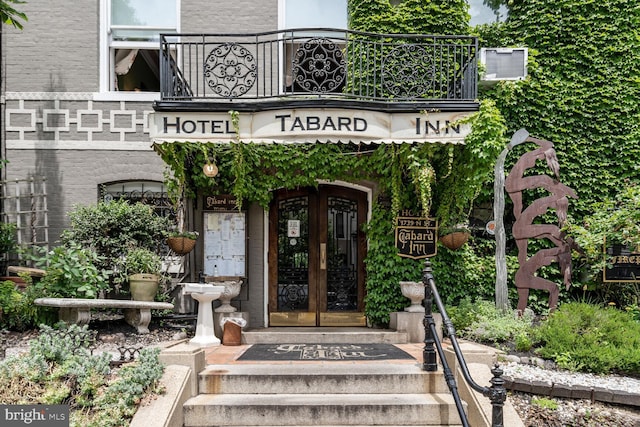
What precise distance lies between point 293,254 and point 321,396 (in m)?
3.41

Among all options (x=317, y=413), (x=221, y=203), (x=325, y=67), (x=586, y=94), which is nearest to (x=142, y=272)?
(x=221, y=203)

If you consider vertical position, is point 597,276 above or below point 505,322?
above

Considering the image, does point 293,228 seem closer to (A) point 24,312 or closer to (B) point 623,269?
(A) point 24,312

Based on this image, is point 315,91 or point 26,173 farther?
point 26,173

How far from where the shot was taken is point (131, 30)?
850 centimetres

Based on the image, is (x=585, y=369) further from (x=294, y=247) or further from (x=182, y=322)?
(x=182, y=322)

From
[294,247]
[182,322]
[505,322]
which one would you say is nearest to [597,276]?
[505,322]

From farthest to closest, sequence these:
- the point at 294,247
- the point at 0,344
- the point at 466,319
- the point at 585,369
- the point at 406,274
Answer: the point at 294,247 → the point at 406,274 → the point at 466,319 → the point at 0,344 → the point at 585,369

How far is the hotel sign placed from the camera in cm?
618

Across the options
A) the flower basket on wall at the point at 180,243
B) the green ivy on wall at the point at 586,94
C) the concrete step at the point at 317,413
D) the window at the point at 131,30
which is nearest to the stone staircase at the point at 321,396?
the concrete step at the point at 317,413

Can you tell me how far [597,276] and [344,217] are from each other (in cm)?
428

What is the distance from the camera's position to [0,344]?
6.26 meters

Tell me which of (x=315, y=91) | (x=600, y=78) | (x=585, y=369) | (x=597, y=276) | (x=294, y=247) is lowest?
(x=585, y=369)

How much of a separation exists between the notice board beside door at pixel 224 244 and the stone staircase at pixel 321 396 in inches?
98.6
